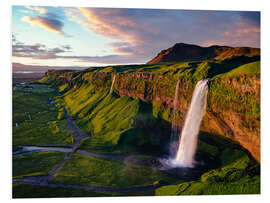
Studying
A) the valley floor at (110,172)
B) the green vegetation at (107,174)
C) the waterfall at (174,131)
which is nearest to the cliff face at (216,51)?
the waterfall at (174,131)

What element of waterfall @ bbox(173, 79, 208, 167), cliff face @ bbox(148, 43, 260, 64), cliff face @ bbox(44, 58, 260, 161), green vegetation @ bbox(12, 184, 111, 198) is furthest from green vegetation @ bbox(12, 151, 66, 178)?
cliff face @ bbox(148, 43, 260, 64)

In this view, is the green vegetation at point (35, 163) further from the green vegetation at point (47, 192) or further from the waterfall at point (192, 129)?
the waterfall at point (192, 129)

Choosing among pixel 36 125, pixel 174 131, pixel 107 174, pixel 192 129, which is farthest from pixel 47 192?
pixel 36 125

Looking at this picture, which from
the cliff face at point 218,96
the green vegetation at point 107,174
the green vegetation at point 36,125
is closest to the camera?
the cliff face at point 218,96

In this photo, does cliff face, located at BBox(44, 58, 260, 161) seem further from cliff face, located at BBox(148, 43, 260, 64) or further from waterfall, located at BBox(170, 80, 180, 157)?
cliff face, located at BBox(148, 43, 260, 64)

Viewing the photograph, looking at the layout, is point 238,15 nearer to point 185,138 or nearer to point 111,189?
point 185,138

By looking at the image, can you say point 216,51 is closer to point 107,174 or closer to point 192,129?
point 192,129

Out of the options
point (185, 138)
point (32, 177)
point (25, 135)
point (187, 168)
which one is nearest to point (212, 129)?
point (185, 138)
